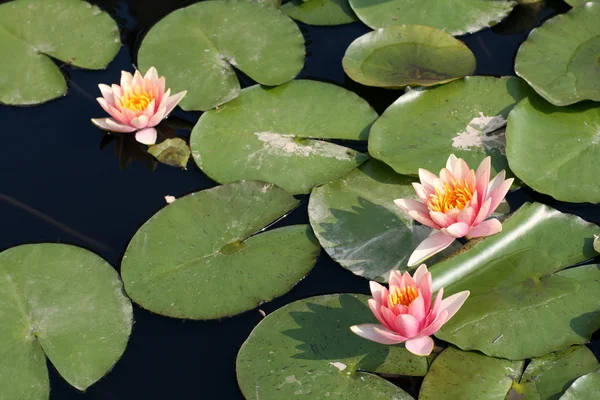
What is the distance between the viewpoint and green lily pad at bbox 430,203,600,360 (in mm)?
2652

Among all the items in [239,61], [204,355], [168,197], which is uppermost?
[239,61]

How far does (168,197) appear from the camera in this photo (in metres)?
3.38

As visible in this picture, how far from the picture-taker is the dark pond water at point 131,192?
2873 millimetres

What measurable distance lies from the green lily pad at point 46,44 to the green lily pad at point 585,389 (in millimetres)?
3106

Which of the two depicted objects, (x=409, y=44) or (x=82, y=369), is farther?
(x=409, y=44)

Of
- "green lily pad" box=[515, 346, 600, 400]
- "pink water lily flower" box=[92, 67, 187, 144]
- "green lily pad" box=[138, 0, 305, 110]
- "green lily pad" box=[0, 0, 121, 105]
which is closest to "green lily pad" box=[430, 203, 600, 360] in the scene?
"green lily pad" box=[515, 346, 600, 400]

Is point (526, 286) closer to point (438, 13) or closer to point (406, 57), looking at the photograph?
point (406, 57)

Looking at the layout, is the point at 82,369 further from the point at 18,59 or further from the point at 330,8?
the point at 330,8

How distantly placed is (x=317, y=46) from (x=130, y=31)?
1.23m

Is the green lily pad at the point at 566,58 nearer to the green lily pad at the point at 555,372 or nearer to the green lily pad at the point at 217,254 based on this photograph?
the green lily pad at the point at 555,372

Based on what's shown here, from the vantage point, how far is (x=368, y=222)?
312 cm

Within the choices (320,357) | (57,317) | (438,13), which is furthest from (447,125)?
(57,317)

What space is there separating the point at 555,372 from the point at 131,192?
2.21 m

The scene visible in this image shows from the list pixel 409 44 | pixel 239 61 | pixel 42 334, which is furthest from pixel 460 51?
pixel 42 334
